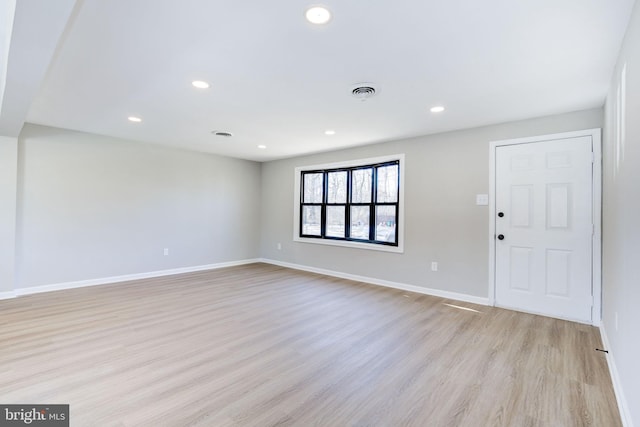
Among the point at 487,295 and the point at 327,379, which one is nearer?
the point at 327,379

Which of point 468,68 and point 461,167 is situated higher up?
point 468,68

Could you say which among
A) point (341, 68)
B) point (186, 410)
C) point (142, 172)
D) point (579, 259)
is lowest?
point (186, 410)

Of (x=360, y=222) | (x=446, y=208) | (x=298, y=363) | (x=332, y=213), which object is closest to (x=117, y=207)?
(x=332, y=213)

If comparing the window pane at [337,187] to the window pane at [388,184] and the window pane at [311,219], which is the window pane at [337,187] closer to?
the window pane at [311,219]

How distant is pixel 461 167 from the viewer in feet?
13.3

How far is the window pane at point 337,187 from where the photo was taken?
5562 mm

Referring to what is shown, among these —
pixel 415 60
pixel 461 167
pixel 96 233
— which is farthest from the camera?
pixel 96 233

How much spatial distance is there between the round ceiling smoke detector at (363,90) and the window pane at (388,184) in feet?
6.90

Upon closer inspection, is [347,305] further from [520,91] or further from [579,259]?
[520,91]

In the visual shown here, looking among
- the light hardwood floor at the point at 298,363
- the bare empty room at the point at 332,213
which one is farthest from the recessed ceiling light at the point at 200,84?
the light hardwood floor at the point at 298,363

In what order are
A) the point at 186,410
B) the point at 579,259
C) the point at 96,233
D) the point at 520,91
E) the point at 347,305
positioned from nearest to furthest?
the point at 186,410 → the point at 520,91 → the point at 579,259 → the point at 347,305 → the point at 96,233

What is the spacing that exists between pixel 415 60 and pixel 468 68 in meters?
0.48

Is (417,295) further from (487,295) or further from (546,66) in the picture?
(546,66)

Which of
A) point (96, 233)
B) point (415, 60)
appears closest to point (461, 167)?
point (415, 60)
